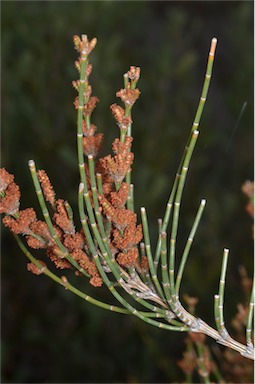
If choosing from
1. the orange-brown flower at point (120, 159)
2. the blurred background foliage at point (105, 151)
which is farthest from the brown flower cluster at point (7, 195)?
the blurred background foliage at point (105, 151)

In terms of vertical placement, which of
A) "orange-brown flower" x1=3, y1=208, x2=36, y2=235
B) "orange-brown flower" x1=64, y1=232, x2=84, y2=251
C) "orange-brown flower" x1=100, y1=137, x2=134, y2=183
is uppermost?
"orange-brown flower" x1=100, y1=137, x2=134, y2=183

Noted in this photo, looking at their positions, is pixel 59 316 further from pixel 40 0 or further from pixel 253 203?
pixel 40 0

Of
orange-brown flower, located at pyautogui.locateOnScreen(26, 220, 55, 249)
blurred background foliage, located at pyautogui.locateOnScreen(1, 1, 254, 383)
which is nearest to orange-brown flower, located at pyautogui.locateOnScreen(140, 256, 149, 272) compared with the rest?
orange-brown flower, located at pyautogui.locateOnScreen(26, 220, 55, 249)

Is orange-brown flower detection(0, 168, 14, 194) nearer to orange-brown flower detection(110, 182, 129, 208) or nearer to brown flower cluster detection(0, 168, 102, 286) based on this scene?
brown flower cluster detection(0, 168, 102, 286)

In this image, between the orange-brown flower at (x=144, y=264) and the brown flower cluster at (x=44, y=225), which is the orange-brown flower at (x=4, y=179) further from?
the orange-brown flower at (x=144, y=264)

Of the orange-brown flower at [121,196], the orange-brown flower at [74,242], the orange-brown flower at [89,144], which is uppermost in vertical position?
the orange-brown flower at [89,144]

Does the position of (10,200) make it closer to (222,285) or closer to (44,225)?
(44,225)

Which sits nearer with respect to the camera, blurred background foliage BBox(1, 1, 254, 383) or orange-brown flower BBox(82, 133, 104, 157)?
orange-brown flower BBox(82, 133, 104, 157)

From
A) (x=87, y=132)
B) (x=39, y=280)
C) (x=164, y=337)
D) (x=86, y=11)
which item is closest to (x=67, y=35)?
(x=86, y=11)
